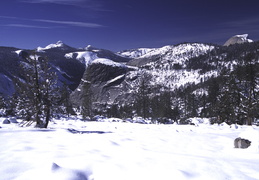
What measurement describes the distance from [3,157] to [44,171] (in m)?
1.40

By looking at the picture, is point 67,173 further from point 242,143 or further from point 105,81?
point 105,81

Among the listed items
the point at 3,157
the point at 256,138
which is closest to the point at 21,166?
the point at 3,157

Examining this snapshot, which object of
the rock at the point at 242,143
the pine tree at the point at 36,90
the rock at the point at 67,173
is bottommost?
the rock at the point at 242,143

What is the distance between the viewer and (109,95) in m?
144

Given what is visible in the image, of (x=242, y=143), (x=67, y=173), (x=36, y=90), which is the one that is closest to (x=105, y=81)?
(x=36, y=90)

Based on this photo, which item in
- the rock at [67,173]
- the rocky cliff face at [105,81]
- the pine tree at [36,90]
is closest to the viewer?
the rock at [67,173]

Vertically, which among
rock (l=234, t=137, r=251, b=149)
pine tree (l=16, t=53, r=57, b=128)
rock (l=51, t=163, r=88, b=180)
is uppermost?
pine tree (l=16, t=53, r=57, b=128)

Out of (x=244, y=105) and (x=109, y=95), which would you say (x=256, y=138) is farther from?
(x=109, y=95)

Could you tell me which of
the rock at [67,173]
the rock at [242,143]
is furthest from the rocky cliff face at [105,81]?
the rock at [67,173]

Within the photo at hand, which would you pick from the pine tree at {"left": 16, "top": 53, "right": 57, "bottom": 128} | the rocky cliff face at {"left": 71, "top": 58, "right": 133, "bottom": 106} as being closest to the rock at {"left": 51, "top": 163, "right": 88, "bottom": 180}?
the pine tree at {"left": 16, "top": 53, "right": 57, "bottom": 128}

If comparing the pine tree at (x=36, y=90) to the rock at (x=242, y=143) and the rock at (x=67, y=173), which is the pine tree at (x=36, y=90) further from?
the rock at (x=242, y=143)

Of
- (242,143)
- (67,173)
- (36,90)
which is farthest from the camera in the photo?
(36,90)

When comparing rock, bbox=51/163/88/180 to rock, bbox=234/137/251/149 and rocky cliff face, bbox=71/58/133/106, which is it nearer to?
rock, bbox=234/137/251/149

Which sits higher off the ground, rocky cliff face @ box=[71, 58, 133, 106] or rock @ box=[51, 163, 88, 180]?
rocky cliff face @ box=[71, 58, 133, 106]
